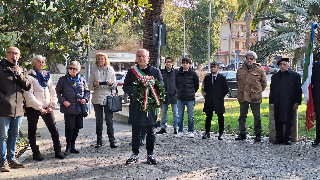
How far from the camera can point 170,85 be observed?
10.4 metres

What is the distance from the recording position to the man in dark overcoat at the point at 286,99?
905 centimetres

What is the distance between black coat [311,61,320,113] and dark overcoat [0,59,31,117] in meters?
5.62

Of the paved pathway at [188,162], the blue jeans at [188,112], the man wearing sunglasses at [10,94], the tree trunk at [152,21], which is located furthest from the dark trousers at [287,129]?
the man wearing sunglasses at [10,94]

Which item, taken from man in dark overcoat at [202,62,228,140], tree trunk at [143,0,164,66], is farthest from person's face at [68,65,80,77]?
tree trunk at [143,0,164,66]

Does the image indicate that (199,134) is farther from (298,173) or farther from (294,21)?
(294,21)

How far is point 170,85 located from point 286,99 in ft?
8.90

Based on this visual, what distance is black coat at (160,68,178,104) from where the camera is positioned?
10.3 metres

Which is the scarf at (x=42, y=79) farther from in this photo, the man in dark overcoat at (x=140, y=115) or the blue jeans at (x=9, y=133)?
the man in dark overcoat at (x=140, y=115)

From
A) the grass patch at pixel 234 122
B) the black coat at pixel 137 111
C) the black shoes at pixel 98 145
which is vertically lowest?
the grass patch at pixel 234 122

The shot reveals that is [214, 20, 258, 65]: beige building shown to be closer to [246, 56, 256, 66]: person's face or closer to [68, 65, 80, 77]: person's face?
[246, 56, 256, 66]: person's face

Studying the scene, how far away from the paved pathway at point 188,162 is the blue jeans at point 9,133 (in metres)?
0.33

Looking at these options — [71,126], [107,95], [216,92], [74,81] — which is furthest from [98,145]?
[216,92]

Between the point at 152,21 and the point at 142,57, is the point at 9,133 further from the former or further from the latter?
the point at 152,21

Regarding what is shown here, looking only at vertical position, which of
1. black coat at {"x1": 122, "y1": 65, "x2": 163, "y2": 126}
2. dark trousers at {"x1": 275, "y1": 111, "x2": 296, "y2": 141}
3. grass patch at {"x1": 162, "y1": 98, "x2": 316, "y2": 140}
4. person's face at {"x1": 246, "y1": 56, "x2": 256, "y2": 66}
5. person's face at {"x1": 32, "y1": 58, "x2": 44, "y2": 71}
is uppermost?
person's face at {"x1": 246, "y1": 56, "x2": 256, "y2": 66}
